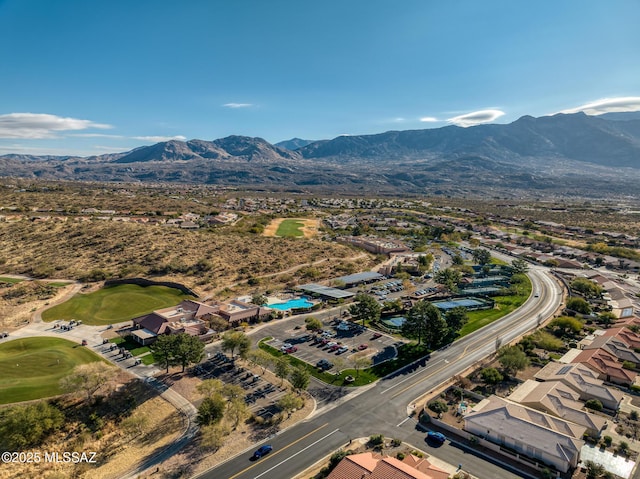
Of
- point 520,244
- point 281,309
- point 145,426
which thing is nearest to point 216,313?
point 281,309

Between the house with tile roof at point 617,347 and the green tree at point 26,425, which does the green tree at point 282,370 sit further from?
the house with tile roof at point 617,347

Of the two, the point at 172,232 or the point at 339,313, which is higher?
the point at 172,232

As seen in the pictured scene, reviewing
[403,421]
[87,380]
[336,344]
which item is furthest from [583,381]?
[87,380]

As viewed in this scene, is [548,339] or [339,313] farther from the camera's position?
[339,313]

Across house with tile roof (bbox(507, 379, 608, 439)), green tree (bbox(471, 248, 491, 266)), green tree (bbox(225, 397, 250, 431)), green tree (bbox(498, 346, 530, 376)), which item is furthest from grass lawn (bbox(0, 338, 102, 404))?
green tree (bbox(471, 248, 491, 266))

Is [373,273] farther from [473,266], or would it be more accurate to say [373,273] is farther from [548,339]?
[548,339]

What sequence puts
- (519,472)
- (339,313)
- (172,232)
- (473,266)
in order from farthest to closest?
(172,232), (473,266), (339,313), (519,472)

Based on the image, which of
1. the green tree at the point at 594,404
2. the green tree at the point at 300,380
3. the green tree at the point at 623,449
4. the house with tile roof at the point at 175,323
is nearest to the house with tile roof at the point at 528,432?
the green tree at the point at 623,449

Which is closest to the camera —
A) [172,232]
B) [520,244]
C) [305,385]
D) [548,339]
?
[305,385]
